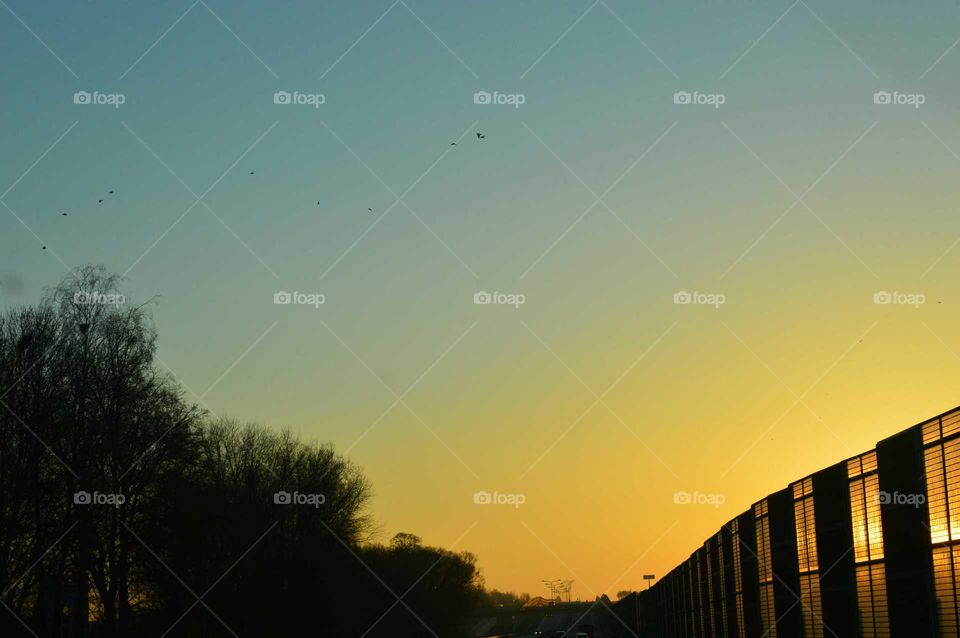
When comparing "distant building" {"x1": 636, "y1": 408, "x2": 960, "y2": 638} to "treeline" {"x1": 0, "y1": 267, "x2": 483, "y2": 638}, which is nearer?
"distant building" {"x1": 636, "y1": 408, "x2": 960, "y2": 638}

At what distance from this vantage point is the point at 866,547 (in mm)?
29188

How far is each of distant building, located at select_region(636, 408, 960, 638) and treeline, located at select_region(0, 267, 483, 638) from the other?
68.0ft

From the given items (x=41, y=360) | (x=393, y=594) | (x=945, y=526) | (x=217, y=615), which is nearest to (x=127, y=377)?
(x=41, y=360)

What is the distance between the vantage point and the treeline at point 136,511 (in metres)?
45.7

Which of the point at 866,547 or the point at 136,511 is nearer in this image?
the point at 866,547

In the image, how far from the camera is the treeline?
1797 inches

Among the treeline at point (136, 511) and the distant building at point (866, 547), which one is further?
the treeline at point (136, 511)

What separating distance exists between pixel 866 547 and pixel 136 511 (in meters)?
35.4

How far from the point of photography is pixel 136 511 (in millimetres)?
52969

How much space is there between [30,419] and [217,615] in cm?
1990

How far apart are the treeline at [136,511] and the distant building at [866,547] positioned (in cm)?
2071

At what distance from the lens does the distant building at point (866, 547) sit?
24.3 meters

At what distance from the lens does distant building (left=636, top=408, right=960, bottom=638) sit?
24.3 meters

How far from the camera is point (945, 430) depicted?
77.9 ft
